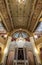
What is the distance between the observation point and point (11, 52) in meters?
10.7

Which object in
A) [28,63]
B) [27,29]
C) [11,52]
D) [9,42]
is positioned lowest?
[28,63]

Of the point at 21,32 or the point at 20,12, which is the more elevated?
the point at 20,12

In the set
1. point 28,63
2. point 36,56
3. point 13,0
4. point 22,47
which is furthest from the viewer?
point 22,47

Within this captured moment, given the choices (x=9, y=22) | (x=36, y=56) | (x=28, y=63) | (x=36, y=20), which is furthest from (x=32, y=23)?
(x=28, y=63)

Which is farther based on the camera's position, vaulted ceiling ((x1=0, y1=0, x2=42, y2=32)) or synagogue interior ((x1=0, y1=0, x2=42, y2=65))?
synagogue interior ((x1=0, y1=0, x2=42, y2=65))

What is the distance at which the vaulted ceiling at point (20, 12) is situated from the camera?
855cm

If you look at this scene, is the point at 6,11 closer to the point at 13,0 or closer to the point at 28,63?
the point at 13,0

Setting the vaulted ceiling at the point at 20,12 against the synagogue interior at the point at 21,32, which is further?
the synagogue interior at the point at 21,32

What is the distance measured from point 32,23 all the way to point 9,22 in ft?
6.81

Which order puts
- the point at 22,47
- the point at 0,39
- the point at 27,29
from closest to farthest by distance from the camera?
1. the point at 22,47
2. the point at 0,39
3. the point at 27,29

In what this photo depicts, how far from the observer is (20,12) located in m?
10.0

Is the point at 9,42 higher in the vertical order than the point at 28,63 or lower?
higher

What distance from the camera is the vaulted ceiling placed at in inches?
336

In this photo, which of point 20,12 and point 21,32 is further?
point 21,32
